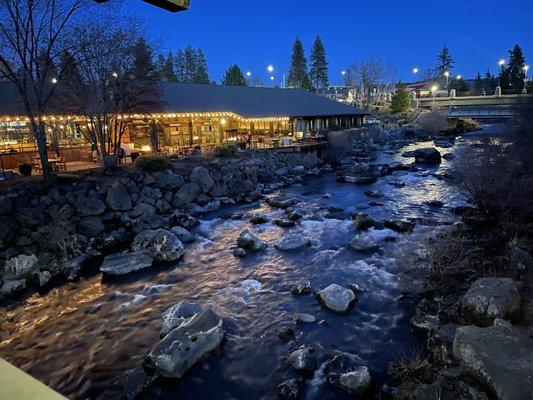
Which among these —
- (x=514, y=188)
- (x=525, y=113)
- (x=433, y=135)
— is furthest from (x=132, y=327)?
(x=433, y=135)

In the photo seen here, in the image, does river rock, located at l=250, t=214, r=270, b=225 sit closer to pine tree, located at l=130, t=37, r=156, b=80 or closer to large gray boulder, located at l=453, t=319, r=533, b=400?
large gray boulder, located at l=453, t=319, r=533, b=400

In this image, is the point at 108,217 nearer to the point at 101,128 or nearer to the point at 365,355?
the point at 101,128

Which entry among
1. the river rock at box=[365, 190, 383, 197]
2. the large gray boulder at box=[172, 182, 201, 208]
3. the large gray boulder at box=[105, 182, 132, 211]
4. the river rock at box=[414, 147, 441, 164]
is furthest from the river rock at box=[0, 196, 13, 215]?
the river rock at box=[414, 147, 441, 164]

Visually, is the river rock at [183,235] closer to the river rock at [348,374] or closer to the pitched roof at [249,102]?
the river rock at [348,374]

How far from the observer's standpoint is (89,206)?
17.4 meters

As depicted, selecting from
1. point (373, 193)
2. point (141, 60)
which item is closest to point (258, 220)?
point (373, 193)

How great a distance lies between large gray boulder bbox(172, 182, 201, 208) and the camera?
2077 centimetres

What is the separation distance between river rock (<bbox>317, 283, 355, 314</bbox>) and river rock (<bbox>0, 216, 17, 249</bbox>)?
12.7m

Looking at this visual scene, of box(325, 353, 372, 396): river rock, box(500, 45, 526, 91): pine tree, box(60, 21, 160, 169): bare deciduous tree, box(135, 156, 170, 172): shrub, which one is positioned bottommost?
box(325, 353, 372, 396): river rock

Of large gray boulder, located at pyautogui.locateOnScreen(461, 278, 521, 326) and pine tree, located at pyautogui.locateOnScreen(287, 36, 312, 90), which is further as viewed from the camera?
pine tree, located at pyautogui.locateOnScreen(287, 36, 312, 90)

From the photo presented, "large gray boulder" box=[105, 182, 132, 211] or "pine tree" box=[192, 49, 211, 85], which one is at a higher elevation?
"pine tree" box=[192, 49, 211, 85]

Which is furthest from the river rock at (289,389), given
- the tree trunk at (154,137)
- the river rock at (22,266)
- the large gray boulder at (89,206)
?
the tree trunk at (154,137)

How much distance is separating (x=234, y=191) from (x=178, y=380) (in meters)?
16.4

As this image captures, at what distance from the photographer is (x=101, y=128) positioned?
2086 cm
